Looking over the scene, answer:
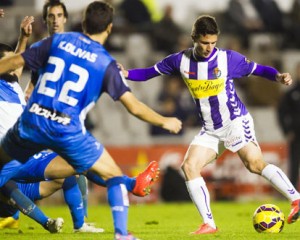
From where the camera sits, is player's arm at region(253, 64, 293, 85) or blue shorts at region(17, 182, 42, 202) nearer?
player's arm at region(253, 64, 293, 85)

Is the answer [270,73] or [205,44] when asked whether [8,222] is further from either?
[270,73]

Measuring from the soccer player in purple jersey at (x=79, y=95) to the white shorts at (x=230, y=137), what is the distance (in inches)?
92.9

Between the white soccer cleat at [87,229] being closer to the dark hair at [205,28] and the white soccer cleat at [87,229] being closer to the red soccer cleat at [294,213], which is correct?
the red soccer cleat at [294,213]

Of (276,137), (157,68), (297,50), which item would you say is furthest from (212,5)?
(157,68)

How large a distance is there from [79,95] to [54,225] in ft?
7.38

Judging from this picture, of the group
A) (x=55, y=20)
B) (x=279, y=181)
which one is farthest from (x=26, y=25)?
(x=279, y=181)

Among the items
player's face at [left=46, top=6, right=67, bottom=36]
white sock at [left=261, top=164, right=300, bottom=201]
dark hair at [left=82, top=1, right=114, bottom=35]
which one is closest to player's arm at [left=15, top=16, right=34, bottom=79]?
player's face at [left=46, top=6, right=67, bottom=36]

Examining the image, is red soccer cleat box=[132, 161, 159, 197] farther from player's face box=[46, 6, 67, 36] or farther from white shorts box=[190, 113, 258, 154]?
A: player's face box=[46, 6, 67, 36]

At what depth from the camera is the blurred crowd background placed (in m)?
18.9

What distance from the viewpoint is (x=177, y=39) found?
19.8 meters

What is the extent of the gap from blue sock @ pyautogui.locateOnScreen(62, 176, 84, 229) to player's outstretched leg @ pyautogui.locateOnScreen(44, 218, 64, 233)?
227 mm

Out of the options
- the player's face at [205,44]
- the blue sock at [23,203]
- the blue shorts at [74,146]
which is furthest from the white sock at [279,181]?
the blue shorts at [74,146]

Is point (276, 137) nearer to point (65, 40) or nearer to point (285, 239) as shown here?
point (285, 239)

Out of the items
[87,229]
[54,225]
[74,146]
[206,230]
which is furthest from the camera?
[87,229]
